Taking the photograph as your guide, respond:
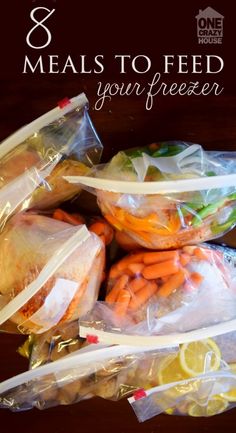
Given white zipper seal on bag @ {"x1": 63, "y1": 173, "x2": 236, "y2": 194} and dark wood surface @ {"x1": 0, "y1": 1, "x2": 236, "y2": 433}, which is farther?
dark wood surface @ {"x1": 0, "y1": 1, "x2": 236, "y2": 433}

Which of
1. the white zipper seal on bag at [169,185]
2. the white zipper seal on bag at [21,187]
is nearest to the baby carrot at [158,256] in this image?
the white zipper seal on bag at [169,185]

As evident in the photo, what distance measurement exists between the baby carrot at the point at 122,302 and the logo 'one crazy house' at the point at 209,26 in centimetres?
49

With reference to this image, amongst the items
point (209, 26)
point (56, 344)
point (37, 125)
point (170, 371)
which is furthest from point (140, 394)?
point (209, 26)

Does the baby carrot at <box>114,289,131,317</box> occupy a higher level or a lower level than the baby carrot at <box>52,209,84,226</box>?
lower

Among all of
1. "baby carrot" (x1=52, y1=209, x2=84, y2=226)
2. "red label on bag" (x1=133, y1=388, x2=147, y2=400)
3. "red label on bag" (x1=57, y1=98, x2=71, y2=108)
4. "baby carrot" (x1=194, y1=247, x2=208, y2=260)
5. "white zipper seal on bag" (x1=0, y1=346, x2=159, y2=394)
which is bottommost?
"red label on bag" (x1=133, y1=388, x2=147, y2=400)

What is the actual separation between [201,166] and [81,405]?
0.59 meters

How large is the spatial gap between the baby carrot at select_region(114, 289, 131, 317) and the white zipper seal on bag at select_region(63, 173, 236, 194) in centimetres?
20

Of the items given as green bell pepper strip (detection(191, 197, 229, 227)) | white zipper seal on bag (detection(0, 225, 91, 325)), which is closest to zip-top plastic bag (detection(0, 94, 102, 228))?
white zipper seal on bag (detection(0, 225, 91, 325))

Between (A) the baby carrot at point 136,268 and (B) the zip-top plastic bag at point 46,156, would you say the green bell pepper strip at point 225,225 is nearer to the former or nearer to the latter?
(A) the baby carrot at point 136,268

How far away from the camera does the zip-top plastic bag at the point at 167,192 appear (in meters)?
0.91

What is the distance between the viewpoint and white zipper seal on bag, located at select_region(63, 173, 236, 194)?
0.90m

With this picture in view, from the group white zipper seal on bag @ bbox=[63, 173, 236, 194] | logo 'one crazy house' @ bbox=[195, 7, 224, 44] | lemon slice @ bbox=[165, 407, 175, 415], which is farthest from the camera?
lemon slice @ bbox=[165, 407, 175, 415]

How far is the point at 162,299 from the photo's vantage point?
3.24ft

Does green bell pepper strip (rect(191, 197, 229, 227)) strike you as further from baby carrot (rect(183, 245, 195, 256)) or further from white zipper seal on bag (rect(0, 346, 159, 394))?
white zipper seal on bag (rect(0, 346, 159, 394))
